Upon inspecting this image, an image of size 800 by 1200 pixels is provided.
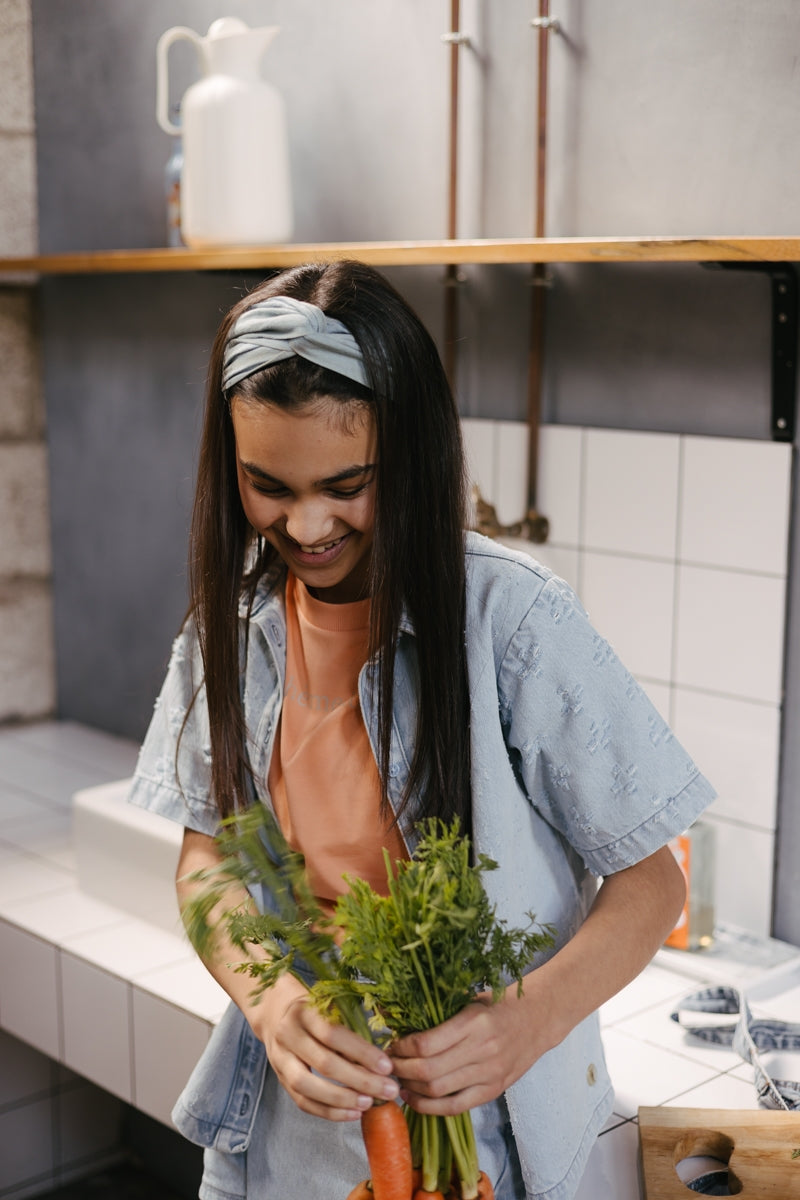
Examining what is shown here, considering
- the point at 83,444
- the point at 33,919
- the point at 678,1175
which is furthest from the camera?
the point at 83,444

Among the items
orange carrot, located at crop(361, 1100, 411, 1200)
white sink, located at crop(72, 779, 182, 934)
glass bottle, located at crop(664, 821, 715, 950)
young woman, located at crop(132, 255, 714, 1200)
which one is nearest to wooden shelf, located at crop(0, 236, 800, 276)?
young woman, located at crop(132, 255, 714, 1200)

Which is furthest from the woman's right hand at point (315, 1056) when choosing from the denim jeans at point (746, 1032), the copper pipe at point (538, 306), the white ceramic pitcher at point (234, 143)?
the white ceramic pitcher at point (234, 143)

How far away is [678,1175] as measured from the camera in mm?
1283

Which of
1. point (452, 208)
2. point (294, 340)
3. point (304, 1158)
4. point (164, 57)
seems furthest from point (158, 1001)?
point (164, 57)

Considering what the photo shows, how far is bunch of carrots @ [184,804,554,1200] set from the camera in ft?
2.61

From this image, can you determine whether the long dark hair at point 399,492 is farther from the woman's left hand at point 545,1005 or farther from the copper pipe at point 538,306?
the copper pipe at point 538,306

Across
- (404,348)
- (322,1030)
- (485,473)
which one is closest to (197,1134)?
(322,1030)

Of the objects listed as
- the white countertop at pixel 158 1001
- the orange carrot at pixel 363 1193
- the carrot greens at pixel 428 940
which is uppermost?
the carrot greens at pixel 428 940

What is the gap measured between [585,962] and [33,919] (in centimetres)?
126

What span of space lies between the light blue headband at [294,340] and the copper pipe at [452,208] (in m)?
1.02

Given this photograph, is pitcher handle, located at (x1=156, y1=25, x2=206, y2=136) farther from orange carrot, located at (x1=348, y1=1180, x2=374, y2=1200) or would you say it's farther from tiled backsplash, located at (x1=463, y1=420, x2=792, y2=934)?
orange carrot, located at (x1=348, y1=1180, x2=374, y2=1200)

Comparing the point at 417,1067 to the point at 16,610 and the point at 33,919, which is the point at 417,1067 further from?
the point at 16,610

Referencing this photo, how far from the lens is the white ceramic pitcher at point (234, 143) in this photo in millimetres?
2109

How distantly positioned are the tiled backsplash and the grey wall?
37mm
